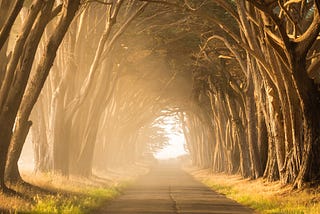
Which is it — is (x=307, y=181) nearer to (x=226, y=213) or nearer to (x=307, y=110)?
(x=307, y=110)

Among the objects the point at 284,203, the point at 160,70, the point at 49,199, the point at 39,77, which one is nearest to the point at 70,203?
the point at 49,199

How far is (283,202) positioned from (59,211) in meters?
6.25

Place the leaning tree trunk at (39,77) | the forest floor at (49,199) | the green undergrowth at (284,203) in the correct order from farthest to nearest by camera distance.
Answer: the leaning tree trunk at (39,77) → the green undergrowth at (284,203) → the forest floor at (49,199)

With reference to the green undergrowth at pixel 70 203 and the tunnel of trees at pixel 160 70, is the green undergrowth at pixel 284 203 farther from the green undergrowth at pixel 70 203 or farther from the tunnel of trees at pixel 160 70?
the green undergrowth at pixel 70 203

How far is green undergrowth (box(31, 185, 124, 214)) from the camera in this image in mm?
12192

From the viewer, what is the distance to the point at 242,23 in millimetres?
19891

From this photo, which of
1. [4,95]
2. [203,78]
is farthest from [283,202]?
[203,78]

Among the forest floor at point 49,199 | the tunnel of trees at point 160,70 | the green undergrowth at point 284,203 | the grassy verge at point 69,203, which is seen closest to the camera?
the forest floor at point 49,199

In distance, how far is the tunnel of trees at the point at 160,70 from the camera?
15.1 metres

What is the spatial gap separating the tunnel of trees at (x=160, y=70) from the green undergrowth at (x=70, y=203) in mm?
1423

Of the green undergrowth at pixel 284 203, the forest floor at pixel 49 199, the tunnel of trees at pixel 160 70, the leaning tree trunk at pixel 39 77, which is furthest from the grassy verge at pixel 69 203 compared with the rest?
the green undergrowth at pixel 284 203

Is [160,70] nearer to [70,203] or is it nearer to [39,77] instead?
[39,77]

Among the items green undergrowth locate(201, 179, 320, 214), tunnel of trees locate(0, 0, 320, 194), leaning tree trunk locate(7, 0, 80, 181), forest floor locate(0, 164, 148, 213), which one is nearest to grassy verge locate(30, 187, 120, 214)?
forest floor locate(0, 164, 148, 213)

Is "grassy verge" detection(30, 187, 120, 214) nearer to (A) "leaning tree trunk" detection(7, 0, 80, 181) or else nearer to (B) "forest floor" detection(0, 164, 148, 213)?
(B) "forest floor" detection(0, 164, 148, 213)
